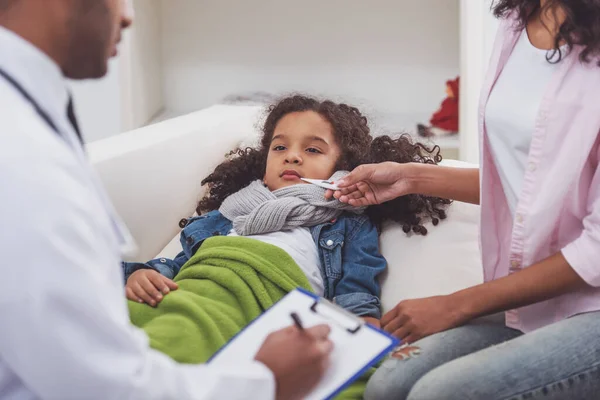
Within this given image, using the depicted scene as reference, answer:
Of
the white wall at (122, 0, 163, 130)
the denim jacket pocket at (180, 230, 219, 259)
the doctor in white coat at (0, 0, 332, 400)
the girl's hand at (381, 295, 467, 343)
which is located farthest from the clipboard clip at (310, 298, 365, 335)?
the white wall at (122, 0, 163, 130)

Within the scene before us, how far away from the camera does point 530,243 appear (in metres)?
1.04

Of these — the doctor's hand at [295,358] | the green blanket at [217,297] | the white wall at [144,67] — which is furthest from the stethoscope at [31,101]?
the white wall at [144,67]

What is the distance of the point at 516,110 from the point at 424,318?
0.34 metres

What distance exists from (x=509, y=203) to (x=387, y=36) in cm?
158

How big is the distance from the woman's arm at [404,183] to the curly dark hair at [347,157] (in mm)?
122

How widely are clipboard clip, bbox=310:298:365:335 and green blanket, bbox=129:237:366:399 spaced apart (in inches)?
11.4

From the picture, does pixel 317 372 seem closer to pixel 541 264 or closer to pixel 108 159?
pixel 541 264

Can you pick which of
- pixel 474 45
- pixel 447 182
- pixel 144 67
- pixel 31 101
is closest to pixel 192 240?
pixel 447 182

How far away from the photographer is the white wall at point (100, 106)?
8.73ft

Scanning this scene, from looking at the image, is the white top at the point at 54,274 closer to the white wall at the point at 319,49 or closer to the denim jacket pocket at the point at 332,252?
the denim jacket pocket at the point at 332,252

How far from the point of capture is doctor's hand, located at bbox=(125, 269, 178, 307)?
120 cm

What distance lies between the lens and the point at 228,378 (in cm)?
65

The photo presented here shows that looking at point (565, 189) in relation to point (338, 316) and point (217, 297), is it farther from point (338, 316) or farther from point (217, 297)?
point (217, 297)

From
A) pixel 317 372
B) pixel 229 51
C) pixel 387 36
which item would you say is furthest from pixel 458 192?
pixel 229 51
